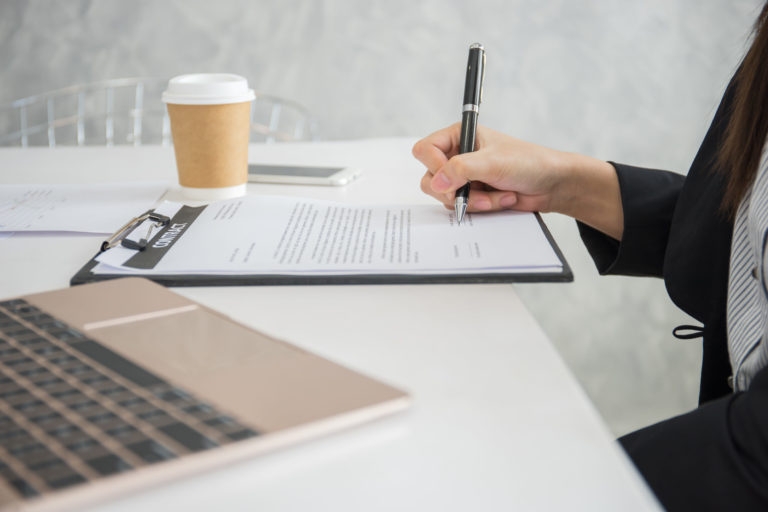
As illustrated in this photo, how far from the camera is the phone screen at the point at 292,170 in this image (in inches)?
36.2

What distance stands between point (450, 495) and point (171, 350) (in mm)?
180

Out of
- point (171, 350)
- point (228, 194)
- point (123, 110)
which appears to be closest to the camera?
point (171, 350)

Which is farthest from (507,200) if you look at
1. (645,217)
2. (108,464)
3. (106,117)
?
(106,117)

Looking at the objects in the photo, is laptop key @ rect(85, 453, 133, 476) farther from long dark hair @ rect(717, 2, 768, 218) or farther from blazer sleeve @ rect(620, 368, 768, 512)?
long dark hair @ rect(717, 2, 768, 218)

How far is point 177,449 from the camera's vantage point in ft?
0.95

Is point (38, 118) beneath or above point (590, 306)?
above

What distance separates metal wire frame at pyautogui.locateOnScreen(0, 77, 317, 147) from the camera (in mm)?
1954

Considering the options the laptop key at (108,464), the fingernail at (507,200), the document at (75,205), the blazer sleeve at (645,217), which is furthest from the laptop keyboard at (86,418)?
the blazer sleeve at (645,217)

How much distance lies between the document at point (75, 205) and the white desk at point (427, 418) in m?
0.05

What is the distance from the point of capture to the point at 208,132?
783 millimetres

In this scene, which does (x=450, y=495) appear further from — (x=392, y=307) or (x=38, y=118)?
(x=38, y=118)

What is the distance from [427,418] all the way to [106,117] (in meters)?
1.86

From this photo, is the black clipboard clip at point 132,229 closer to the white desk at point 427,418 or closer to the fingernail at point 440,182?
the white desk at point 427,418

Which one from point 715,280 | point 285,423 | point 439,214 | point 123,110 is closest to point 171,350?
point 285,423
